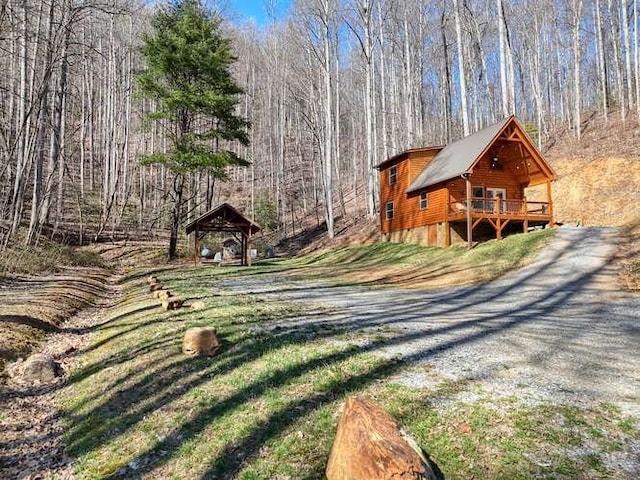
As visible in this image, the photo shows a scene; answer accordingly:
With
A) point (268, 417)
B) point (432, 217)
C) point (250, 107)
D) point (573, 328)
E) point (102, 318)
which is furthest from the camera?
point (250, 107)

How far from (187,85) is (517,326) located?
957 inches

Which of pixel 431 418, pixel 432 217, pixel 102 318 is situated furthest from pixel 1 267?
pixel 432 217

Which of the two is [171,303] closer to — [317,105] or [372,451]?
[372,451]

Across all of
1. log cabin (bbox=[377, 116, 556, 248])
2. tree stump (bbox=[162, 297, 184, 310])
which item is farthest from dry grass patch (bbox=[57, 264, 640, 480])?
log cabin (bbox=[377, 116, 556, 248])

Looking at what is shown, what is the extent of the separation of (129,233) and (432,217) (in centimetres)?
2398

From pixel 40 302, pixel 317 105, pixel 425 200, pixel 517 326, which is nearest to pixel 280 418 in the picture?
pixel 517 326

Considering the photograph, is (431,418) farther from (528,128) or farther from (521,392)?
(528,128)

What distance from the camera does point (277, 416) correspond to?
4766 mm

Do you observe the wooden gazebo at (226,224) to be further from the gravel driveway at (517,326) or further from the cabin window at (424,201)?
the cabin window at (424,201)

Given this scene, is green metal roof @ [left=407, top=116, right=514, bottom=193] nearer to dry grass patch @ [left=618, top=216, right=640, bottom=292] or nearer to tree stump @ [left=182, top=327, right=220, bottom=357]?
dry grass patch @ [left=618, top=216, right=640, bottom=292]

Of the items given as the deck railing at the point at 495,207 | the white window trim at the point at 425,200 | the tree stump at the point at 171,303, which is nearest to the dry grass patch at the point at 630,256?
the deck railing at the point at 495,207

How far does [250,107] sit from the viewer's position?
5425 cm

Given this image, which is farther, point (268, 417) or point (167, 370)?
point (167, 370)

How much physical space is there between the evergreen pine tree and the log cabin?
11123 millimetres
